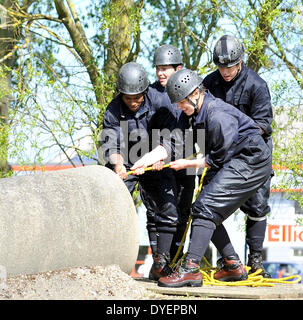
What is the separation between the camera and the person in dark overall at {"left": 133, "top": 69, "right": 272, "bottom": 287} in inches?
210

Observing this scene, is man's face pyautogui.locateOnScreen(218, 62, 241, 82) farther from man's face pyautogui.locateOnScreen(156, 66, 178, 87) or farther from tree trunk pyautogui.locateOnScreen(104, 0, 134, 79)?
tree trunk pyautogui.locateOnScreen(104, 0, 134, 79)

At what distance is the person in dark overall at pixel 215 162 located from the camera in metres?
5.33

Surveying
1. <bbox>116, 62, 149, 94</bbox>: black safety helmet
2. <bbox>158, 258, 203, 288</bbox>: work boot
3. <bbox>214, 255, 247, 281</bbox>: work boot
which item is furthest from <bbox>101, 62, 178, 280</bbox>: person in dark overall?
<bbox>158, 258, 203, 288</bbox>: work boot

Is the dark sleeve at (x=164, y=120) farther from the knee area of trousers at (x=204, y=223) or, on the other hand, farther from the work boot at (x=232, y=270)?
the work boot at (x=232, y=270)

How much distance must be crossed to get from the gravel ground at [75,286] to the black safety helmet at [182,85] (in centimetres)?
160

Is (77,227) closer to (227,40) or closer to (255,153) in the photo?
(255,153)

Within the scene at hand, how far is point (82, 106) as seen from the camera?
10453 mm

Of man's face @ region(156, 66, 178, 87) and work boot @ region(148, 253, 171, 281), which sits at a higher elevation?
man's face @ region(156, 66, 178, 87)

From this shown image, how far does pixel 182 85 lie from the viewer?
214 inches

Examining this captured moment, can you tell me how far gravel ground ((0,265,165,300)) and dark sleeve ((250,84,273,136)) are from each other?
2.01 metres

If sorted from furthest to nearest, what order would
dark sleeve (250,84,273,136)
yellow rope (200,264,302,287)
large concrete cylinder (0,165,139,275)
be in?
1. dark sleeve (250,84,273,136)
2. yellow rope (200,264,302,287)
3. large concrete cylinder (0,165,139,275)

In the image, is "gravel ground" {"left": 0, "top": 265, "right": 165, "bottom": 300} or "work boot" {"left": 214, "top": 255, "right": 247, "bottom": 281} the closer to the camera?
"gravel ground" {"left": 0, "top": 265, "right": 165, "bottom": 300}

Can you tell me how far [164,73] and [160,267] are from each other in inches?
78.3

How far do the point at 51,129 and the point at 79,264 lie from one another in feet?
18.1
